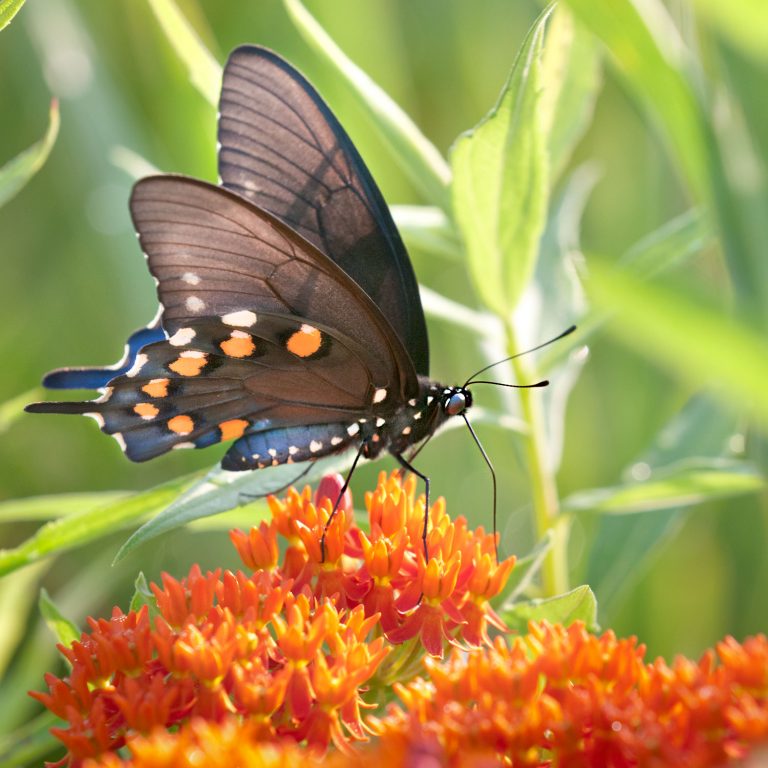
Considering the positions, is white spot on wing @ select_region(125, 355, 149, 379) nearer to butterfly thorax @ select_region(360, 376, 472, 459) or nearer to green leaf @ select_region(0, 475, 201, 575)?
green leaf @ select_region(0, 475, 201, 575)

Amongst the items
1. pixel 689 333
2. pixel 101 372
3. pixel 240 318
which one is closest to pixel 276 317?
pixel 240 318

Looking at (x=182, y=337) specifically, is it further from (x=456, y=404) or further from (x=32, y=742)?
(x=32, y=742)

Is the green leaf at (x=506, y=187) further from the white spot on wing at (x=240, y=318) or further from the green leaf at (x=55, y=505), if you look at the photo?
the green leaf at (x=55, y=505)

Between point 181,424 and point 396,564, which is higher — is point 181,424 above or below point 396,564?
above

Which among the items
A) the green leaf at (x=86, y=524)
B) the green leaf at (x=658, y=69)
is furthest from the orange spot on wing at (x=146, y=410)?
the green leaf at (x=658, y=69)

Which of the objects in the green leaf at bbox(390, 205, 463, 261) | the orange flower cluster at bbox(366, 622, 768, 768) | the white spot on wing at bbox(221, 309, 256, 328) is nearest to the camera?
the orange flower cluster at bbox(366, 622, 768, 768)

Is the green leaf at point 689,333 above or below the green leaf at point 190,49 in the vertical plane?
below

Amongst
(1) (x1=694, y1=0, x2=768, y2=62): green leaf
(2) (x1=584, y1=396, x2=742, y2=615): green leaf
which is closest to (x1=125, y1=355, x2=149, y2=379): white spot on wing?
(2) (x1=584, y1=396, x2=742, y2=615): green leaf
